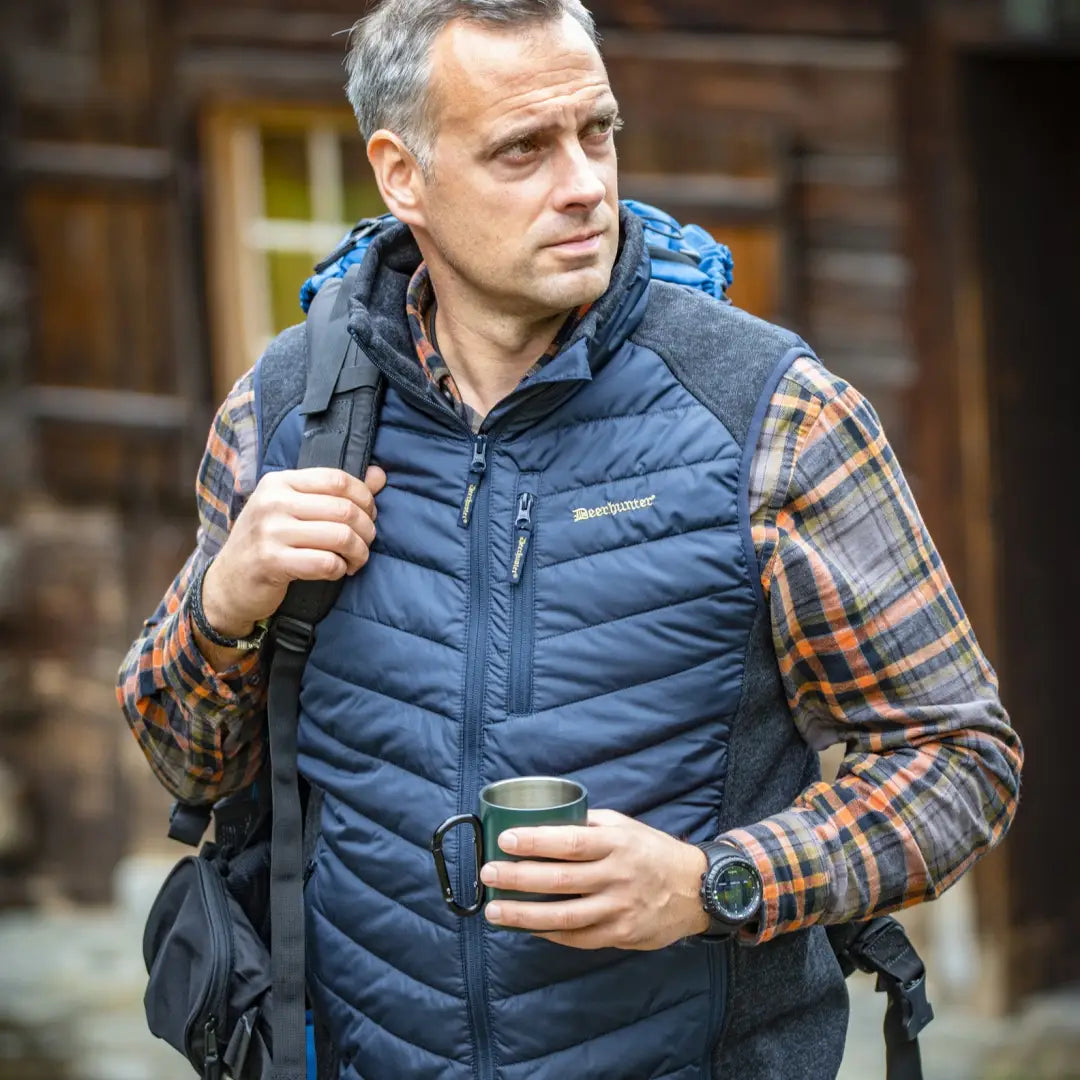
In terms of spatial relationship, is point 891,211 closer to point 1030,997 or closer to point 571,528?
point 1030,997

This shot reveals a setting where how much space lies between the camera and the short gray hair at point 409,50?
2365 millimetres

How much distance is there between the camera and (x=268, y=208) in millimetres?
6242

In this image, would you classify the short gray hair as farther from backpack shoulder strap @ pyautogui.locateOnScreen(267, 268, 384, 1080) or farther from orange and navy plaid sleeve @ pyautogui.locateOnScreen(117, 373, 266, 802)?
orange and navy plaid sleeve @ pyautogui.locateOnScreen(117, 373, 266, 802)

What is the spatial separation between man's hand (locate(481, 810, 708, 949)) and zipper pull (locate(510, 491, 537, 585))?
32cm

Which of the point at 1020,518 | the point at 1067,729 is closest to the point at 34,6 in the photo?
the point at 1020,518

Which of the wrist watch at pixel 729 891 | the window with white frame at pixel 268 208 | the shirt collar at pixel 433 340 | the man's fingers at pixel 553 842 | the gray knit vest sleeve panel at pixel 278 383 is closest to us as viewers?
the man's fingers at pixel 553 842

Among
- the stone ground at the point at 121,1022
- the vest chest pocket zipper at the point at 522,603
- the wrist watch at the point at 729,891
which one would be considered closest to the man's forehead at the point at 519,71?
the vest chest pocket zipper at the point at 522,603

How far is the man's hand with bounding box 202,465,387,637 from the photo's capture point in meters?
2.35

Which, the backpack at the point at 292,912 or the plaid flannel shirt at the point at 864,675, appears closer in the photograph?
the plaid flannel shirt at the point at 864,675

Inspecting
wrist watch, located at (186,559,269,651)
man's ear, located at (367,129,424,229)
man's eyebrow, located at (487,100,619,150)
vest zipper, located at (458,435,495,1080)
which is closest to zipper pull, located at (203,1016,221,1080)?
vest zipper, located at (458,435,495,1080)

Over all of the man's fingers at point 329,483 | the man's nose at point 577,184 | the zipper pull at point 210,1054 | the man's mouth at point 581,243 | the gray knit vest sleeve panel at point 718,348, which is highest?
the man's nose at point 577,184

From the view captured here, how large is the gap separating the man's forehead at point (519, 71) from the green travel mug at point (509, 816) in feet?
2.57

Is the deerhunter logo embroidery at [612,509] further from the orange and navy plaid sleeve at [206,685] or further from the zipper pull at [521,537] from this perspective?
the orange and navy plaid sleeve at [206,685]

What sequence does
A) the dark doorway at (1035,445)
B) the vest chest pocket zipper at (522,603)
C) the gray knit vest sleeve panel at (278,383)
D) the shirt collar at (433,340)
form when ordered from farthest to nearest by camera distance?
1. the dark doorway at (1035,445)
2. the gray knit vest sleeve panel at (278,383)
3. the shirt collar at (433,340)
4. the vest chest pocket zipper at (522,603)
